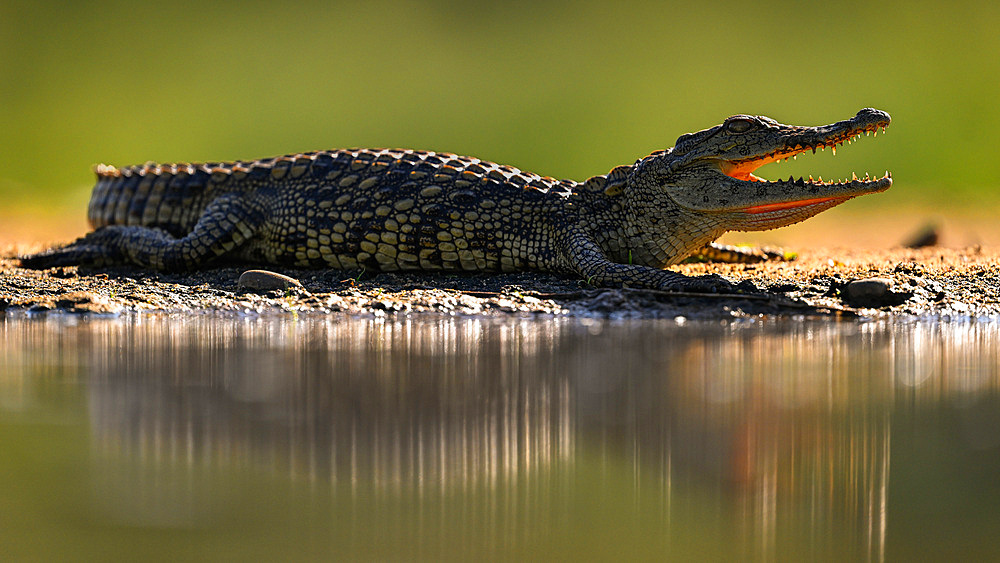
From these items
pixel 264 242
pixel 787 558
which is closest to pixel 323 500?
pixel 787 558

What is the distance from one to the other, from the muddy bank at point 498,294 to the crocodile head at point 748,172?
50 centimetres

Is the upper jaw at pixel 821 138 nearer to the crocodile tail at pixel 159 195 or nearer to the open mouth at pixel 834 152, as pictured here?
the open mouth at pixel 834 152

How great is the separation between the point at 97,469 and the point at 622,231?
4616 mm

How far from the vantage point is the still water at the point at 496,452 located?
2.40 metres

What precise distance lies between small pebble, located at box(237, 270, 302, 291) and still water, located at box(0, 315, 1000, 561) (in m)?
1.62

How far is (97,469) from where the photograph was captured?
2.80 metres

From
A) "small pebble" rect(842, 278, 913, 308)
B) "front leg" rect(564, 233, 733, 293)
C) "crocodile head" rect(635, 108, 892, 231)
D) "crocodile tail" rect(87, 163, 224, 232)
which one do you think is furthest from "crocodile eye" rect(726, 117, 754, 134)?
"crocodile tail" rect(87, 163, 224, 232)

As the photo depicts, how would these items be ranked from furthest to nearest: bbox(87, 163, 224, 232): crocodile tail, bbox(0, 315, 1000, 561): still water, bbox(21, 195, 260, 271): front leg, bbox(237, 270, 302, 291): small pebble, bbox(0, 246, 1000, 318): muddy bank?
bbox(87, 163, 224, 232): crocodile tail
bbox(21, 195, 260, 271): front leg
bbox(237, 270, 302, 291): small pebble
bbox(0, 246, 1000, 318): muddy bank
bbox(0, 315, 1000, 561): still water

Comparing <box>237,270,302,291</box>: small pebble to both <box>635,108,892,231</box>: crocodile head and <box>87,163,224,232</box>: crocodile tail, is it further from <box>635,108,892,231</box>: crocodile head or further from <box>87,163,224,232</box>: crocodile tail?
<box>635,108,892,231</box>: crocodile head

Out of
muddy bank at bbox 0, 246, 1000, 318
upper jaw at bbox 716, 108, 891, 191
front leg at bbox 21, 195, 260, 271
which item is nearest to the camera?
muddy bank at bbox 0, 246, 1000, 318

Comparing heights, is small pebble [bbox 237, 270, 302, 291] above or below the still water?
above

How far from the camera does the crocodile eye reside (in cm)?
639

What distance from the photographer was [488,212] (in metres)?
6.88

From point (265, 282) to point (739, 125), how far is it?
3.23m
